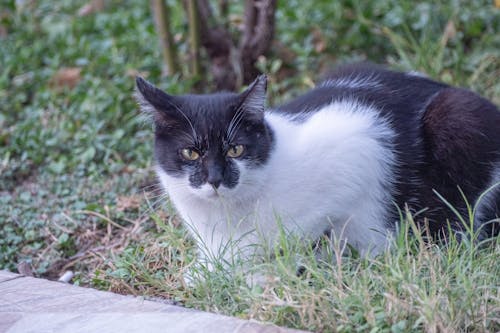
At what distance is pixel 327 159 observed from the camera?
2.77 meters

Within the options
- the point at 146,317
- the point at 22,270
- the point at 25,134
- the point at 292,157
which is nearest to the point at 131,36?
the point at 25,134

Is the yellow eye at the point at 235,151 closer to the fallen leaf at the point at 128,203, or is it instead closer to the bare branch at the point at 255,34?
the fallen leaf at the point at 128,203

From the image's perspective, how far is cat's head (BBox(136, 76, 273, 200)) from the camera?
257 centimetres

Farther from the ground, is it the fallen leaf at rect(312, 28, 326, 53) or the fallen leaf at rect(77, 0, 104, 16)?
the fallen leaf at rect(77, 0, 104, 16)

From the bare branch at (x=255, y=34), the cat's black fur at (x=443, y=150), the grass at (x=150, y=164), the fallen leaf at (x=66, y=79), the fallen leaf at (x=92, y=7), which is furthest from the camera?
the fallen leaf at (x=92, y=7)

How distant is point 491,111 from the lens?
3.01 metres

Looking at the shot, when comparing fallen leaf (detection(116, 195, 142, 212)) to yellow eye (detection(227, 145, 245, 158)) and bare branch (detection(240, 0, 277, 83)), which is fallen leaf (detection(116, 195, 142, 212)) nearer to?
yellow eye (detection(227, 145, 245, 158))

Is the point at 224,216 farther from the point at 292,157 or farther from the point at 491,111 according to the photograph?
the point at 491,111

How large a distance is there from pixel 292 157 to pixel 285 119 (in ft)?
0.88

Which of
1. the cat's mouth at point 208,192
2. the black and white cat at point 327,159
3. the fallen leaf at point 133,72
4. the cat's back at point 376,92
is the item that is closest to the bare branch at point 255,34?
the fallen leaf at point 133,72

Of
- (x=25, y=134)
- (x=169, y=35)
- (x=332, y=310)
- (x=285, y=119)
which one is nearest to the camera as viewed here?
(x=332, y=310)

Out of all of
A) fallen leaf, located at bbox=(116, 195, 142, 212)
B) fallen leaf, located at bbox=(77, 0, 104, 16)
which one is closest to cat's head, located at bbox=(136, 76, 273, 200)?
fallen leaf, located at bbox=(116, 195, 142, 212)

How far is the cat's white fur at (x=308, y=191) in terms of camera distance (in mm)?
2684

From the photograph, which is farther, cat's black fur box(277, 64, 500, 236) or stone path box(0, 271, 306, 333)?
cat's black fur box(277, 64, 500, 236)
